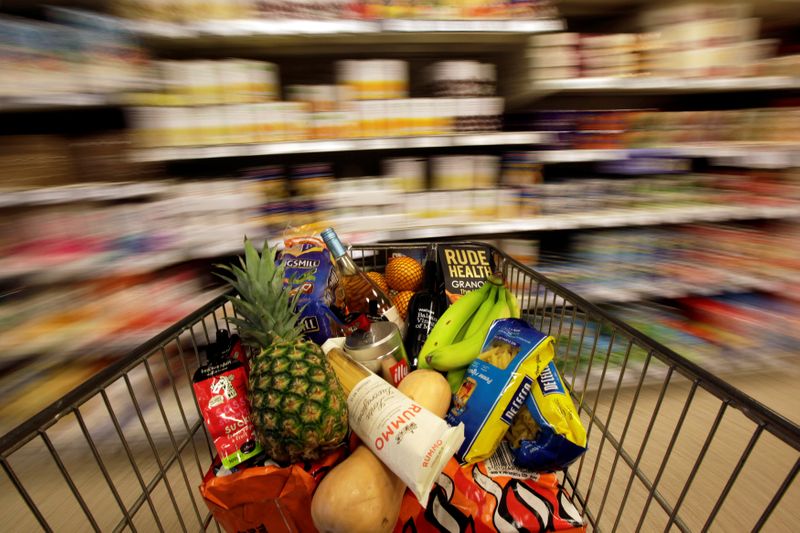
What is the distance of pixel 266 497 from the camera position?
0.59 metres

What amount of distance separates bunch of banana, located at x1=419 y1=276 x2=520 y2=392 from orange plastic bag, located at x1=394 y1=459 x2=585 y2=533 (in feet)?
0.68

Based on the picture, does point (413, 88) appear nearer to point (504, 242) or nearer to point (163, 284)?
point (504, 242)

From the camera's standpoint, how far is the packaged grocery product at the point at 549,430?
63 cm

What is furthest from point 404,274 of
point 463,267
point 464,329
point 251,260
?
point 251,260

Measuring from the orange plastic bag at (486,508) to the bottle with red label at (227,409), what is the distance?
1.04 feet

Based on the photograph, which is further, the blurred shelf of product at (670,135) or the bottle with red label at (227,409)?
the blurred shelf of product at (670,135)

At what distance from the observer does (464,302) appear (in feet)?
3.01

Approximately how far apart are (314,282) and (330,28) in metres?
0.76

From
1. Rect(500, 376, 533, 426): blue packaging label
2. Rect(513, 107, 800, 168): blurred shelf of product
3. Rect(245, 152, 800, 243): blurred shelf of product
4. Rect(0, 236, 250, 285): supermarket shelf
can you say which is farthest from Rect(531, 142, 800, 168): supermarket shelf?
Rect(0, 236, 250, 285): supermarket shelf

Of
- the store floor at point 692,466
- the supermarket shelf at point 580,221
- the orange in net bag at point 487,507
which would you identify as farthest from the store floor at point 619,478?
the supermarket shelf at point 580,221

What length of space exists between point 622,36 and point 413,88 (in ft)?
2.52

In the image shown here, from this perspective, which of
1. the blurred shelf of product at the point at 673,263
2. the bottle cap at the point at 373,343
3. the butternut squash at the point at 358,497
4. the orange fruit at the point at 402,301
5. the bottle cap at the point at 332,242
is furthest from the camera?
the blurred shelf of product at the point at 673,263

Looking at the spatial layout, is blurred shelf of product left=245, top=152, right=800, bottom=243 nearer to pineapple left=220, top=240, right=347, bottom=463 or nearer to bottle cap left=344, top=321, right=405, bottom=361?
bottle cap left=344, top=321, right=405, bottom=361

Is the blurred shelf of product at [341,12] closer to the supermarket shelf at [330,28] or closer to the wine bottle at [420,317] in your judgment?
the supermarket shelf at [330,28]
